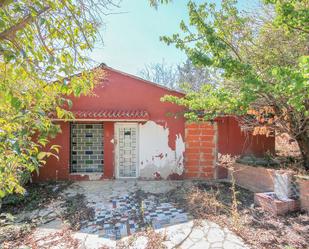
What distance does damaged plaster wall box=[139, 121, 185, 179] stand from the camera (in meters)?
12.3

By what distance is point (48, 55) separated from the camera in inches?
104

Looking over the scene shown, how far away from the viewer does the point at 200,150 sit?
12.4m

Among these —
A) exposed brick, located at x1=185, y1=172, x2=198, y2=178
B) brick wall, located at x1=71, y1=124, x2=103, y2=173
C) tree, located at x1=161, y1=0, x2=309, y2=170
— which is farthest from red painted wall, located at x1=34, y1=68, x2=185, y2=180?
tree, located at x1=161, y1=0, x2=309, y2=170

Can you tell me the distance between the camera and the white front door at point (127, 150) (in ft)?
40.8

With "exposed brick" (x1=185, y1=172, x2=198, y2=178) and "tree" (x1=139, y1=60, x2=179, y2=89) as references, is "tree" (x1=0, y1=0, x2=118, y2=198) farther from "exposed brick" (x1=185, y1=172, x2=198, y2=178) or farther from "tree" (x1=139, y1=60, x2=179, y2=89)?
"tree" (x1=139, y1=60, x2=179, y2=89)

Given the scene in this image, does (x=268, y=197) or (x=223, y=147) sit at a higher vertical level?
(x=223, y=147)

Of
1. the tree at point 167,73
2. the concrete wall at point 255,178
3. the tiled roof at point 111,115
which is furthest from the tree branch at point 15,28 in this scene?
the tree at point 167,73

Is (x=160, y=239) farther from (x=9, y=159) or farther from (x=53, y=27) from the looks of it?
(x=53, y=27)

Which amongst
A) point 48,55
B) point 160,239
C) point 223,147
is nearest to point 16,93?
point 48,55

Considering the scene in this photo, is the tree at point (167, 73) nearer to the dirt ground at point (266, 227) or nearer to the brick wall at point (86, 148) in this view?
the brick wall at point (86, 148)

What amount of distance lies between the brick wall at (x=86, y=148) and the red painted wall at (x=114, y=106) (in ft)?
1.06

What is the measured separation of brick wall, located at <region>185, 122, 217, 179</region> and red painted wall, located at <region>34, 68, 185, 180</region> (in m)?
0.66

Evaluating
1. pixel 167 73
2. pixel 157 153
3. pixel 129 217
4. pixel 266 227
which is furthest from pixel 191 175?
pixel 167 73

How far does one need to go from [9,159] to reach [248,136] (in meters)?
12.0
